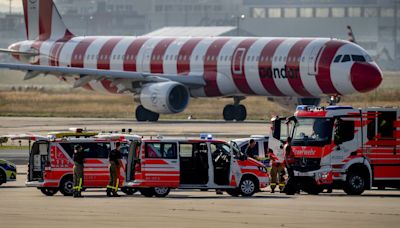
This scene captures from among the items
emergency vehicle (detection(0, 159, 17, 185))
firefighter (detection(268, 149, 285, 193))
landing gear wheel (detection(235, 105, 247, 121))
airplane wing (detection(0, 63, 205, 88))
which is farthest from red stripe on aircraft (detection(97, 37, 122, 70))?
firefighter (detection(268, 149, 285, 193))

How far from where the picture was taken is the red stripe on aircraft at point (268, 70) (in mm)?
65125

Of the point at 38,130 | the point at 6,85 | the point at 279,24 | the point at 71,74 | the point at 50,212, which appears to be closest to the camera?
the point at 50,212

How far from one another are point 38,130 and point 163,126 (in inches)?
258

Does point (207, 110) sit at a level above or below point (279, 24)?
below

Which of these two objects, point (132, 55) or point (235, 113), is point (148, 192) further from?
point (132, 55)

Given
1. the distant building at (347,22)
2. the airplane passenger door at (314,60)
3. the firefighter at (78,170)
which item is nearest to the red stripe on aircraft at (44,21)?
the airplane passenger door at (314,60)

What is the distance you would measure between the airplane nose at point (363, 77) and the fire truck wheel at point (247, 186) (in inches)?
1185

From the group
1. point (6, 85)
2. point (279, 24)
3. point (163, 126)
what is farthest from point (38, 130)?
point (279, 24)

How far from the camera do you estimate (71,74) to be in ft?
224

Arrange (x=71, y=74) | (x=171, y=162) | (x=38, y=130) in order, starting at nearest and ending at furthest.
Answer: (x=171, y=162) < (x=38, y=130) < (x=71, y=74)

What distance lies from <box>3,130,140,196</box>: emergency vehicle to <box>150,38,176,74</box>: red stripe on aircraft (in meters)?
36.9

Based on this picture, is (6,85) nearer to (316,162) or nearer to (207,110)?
(207,110)

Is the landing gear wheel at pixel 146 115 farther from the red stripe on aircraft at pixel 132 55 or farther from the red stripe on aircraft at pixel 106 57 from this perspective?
the red stripe on aircraft at pixel 106 57

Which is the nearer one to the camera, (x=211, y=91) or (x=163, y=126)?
(x=163, y=126)
